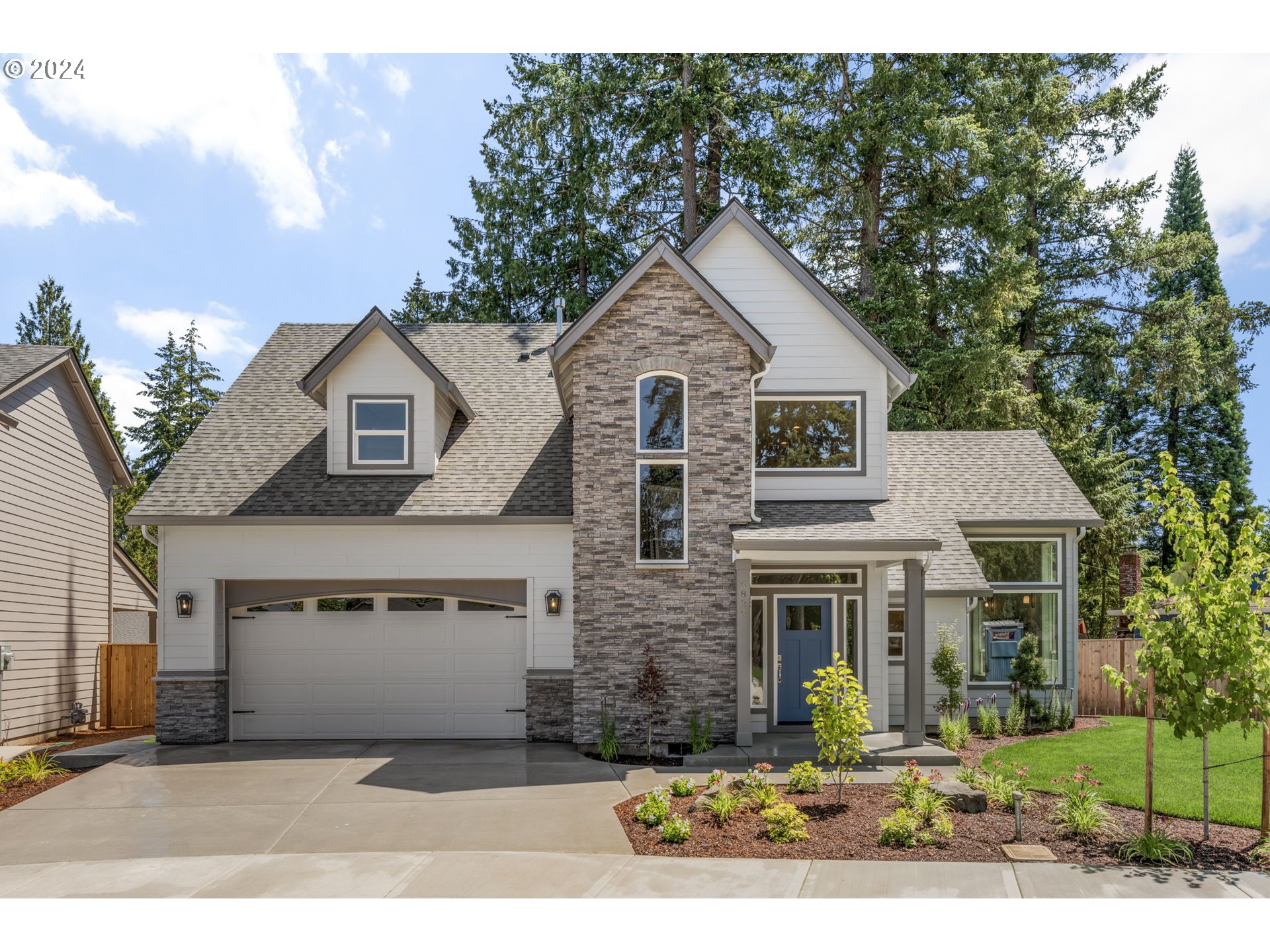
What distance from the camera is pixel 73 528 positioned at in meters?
16.9

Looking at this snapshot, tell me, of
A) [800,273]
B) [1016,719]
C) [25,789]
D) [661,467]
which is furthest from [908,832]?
[25,789]

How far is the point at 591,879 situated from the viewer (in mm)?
7199

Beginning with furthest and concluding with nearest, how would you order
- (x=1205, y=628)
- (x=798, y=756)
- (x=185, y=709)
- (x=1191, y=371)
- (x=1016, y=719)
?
1. (x=1191, y=371)
2. (x=1016, y=719)
3. (x=185, y=709)
4. (x=798, y=756)
5. (x=1205, y=628)

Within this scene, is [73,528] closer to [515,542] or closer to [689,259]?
[515,542]

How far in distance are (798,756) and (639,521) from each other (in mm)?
3941

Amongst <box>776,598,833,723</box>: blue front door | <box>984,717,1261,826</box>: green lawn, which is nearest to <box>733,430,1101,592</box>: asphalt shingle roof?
<box>776,598,833,723</box>: blue front door

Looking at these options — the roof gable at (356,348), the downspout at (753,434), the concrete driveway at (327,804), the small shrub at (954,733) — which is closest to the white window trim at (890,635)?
the small shrub at (954,733)

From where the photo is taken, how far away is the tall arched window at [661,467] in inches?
522

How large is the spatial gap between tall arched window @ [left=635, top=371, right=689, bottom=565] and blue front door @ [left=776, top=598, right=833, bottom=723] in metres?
2.17

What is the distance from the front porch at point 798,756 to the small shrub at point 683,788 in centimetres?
190

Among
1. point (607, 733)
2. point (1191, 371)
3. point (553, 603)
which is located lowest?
point (607, 733)

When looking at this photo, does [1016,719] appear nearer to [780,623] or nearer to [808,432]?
[780,623]

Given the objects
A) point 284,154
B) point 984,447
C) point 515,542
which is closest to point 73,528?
point 284,154

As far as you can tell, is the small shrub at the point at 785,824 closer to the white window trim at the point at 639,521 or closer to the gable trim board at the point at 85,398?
the white window trim at the point at 639,521
